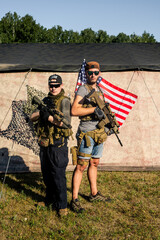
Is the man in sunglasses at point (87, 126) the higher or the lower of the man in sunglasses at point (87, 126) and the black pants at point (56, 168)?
the higher

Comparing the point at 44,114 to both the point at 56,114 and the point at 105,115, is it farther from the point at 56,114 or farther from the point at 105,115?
the point at 105,115

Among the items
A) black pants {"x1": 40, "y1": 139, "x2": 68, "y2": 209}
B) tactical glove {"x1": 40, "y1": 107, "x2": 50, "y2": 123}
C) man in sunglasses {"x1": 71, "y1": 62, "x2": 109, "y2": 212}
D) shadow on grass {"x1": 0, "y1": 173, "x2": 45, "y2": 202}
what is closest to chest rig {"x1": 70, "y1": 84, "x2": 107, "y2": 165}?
man in sunglasses {"x1": 71, "y1": 62, "x2": 109, "y2": 212}

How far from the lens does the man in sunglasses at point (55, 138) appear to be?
3719mm

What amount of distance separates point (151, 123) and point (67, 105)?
2950 millimetres

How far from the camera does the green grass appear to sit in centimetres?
366

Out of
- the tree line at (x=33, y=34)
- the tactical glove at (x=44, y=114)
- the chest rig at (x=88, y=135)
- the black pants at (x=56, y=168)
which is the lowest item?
the black pants at (x=56, y=168)

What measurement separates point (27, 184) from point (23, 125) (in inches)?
47.3

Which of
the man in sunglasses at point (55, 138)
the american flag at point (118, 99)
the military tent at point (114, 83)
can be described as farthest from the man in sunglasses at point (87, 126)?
the military tent at point (114, 83)

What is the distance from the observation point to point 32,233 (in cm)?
363

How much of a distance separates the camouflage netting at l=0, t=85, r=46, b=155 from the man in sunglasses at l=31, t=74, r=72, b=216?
5.81 ft

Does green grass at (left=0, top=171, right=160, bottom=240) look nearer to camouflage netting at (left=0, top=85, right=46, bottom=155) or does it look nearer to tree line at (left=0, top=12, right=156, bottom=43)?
camouflage netting at (left=0, top=85, right=46, bottom=155)

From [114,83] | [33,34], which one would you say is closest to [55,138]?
[114,83]

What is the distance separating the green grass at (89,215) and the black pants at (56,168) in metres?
0.36

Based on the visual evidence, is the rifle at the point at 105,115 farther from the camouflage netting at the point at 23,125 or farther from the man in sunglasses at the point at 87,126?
the camouflage netting at the point at 23,125
